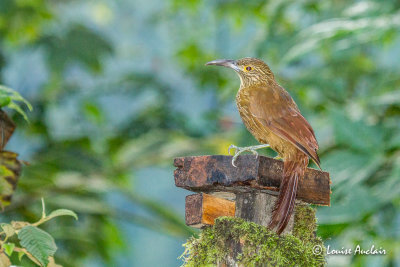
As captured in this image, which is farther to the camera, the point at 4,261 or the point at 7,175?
the point at 7,175

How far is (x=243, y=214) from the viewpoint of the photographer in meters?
1.41

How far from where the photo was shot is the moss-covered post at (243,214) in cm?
132

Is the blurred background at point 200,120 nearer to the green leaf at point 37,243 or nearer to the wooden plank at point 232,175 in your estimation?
the wooden plank at point 232,175

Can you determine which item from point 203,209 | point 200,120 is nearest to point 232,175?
point 203,209

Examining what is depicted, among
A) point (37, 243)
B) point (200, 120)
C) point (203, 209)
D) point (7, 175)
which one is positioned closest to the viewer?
point (37, 243)

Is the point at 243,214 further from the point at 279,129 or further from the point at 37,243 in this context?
the point at 37,243

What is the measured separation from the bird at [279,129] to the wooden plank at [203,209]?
14 centimetres

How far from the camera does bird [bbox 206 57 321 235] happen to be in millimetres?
1344

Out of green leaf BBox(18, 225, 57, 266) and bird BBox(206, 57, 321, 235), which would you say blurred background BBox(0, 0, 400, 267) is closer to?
bird BBox(206, 57, 321, 235)

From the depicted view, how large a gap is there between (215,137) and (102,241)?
114 cm

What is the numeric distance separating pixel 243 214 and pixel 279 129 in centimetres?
22

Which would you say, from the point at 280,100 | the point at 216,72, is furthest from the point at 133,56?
the point at 280,100

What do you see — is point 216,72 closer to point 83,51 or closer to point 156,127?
point 156,127

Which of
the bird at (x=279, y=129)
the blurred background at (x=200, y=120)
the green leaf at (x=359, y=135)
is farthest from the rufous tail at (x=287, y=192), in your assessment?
the green leaf at (x=359, y=135)
